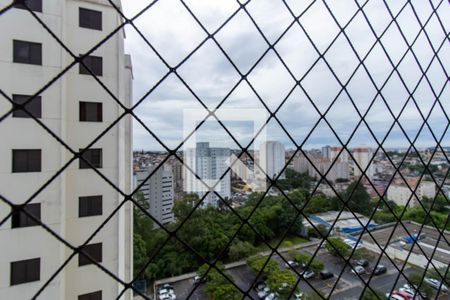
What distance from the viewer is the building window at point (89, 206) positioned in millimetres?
2836

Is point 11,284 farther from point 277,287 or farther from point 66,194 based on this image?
point 277,287

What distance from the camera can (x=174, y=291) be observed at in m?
4.63

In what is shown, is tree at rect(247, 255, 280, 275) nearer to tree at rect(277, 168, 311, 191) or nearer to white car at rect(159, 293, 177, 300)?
white car at rect(159, 293, 177, 300)

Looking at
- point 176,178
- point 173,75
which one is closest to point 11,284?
point 176,178

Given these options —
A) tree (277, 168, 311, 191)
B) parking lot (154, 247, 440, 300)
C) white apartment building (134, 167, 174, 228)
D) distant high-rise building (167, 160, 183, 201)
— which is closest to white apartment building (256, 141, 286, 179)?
tree (277, 168, 311, 191)

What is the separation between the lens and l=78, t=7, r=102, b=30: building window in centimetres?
286

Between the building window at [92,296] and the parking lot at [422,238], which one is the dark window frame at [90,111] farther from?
the parking lot at [422,238]

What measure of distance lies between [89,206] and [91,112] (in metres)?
1.04

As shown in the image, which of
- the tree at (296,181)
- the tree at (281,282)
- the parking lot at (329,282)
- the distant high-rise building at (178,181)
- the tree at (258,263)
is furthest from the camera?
the parking lot at (329,282)

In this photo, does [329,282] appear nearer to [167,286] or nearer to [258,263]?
[258,263]

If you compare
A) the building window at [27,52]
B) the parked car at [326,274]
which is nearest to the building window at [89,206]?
the building window at [27,52]

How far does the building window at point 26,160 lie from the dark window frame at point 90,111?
57 centimetres

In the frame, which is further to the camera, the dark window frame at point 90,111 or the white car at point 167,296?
the white car at point 167,296

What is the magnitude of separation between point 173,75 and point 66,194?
2.80m
